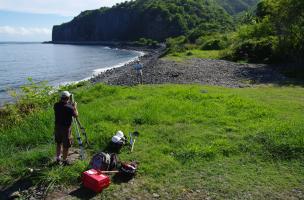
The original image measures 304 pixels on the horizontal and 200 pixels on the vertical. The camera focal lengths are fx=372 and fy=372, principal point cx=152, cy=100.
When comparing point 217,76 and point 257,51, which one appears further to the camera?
point 257,51

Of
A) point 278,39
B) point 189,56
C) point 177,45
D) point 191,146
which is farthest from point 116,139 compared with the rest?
point 177,45

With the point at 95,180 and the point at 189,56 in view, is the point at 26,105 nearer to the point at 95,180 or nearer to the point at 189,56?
the point at 95,180

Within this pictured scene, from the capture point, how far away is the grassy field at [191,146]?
9508mm

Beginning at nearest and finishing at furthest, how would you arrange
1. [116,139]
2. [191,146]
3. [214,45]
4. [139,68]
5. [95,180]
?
[95,180] < [116,139] < [191,146] < [139,68] < [214,45]

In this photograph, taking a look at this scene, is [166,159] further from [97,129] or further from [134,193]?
[97,129]

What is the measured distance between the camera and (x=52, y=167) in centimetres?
1052

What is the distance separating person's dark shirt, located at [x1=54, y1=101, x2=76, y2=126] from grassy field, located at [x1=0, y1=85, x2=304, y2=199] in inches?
48.7

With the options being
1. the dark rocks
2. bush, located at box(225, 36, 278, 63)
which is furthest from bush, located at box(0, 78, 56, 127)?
bush, located at box(225, 36, 278, 63)

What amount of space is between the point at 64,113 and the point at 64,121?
0.78 feet

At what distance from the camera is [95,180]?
9.16 meters

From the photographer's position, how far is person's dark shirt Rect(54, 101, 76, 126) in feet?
34.0

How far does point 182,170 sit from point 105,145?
3.09 m

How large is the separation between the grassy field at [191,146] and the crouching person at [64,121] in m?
A: 0.59

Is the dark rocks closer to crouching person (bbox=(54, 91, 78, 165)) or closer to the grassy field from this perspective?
the grassy field
